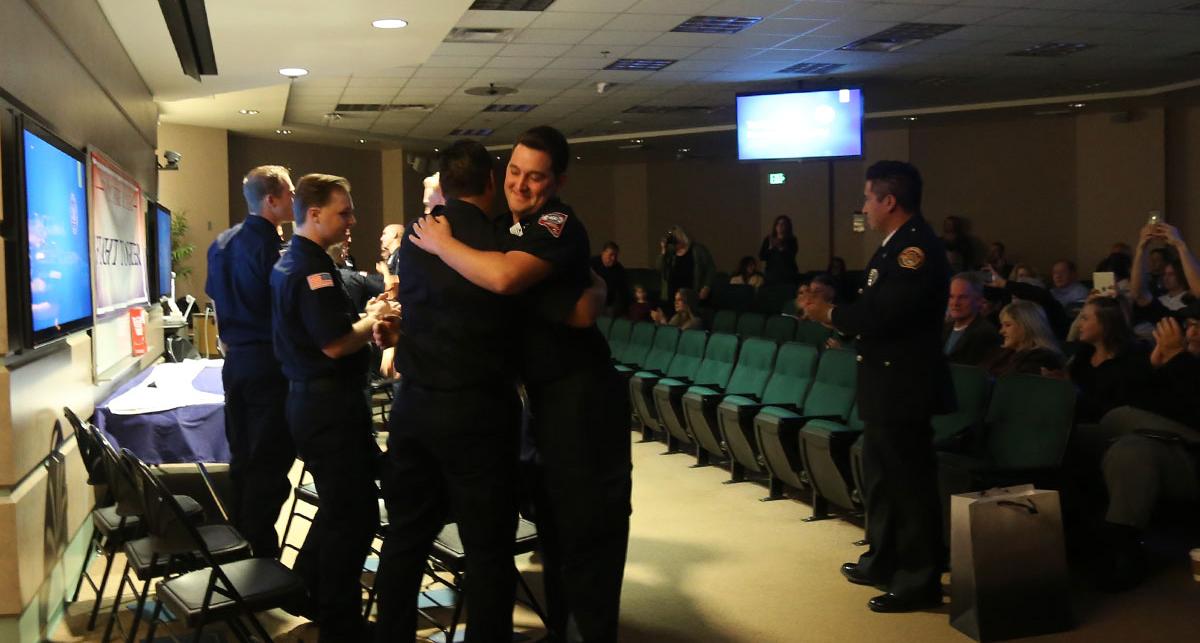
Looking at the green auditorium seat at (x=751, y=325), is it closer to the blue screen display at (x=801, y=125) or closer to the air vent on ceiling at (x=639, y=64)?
the air vent on ceiling at (x=639, y=64)

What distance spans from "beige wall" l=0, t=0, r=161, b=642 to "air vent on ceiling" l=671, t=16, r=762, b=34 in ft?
13.4

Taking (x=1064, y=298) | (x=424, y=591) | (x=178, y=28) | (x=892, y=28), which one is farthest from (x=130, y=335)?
(x=1064, y=298)

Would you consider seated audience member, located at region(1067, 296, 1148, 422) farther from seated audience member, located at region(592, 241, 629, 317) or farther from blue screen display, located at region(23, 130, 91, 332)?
seated audience member, located at region(592, 241, 629, 317)

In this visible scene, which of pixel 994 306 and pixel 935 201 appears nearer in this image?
pixel 994 306

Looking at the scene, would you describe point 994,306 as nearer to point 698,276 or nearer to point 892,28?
point 892,28

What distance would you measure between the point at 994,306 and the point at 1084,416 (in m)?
2.67

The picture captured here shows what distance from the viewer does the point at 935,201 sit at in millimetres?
15562

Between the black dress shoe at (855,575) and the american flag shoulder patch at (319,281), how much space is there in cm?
244

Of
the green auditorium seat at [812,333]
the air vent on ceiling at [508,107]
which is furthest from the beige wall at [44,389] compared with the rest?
the air vent on ceiling at [508,107]

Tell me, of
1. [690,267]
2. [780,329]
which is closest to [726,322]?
[780,329]

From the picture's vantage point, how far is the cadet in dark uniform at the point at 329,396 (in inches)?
132

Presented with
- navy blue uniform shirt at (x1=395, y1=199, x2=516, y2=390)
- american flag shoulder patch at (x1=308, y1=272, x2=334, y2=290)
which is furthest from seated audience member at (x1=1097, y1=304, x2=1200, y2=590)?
american flag shoulder patch at (x1=308, y1=272, x2=334, y2=290)

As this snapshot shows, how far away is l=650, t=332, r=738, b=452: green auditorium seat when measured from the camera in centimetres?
708

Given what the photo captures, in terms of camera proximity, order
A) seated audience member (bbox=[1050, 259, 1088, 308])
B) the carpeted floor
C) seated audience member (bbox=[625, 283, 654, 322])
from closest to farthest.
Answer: the carpeted floor
seated audience member (bbox=[1050, 259, 1088, 308])
seated audience member (bbox=[625, 283, 654, 322])
